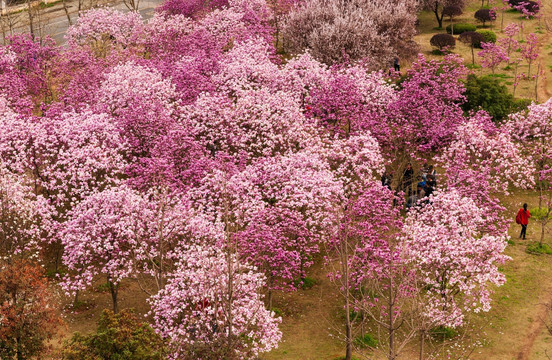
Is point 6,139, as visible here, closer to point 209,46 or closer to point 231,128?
point 231,128

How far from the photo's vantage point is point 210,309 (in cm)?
2230

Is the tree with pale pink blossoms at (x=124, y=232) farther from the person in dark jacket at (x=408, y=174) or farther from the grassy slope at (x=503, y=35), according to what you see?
the grassy slope at (x=503, y=35)

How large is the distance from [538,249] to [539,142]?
7439mm

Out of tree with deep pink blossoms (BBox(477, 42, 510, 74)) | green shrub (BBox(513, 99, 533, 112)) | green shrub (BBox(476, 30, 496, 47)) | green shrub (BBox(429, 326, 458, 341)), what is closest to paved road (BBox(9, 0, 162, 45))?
green shrub (BBox(476, 30, 496, 47))

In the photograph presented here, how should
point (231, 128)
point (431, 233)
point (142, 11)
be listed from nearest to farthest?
point (431, 233) < point (231, 128) < point (142, 11)

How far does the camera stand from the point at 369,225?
88.9ft

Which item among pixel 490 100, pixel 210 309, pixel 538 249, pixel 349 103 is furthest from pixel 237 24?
pixel 210 309

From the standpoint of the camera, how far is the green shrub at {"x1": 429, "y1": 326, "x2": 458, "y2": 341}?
90.0 feet

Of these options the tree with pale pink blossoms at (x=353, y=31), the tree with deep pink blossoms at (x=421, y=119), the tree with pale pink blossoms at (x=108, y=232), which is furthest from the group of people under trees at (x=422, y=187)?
the tree with pale pink blossoms at (x=108, y=232)

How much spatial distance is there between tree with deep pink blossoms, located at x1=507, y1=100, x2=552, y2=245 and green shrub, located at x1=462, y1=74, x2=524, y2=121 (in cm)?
363

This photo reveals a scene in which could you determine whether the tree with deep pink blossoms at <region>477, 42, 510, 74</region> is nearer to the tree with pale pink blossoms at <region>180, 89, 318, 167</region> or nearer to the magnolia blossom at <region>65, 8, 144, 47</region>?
the tree with pale pink blossoms at <region>180, 89, 318, 167</region>

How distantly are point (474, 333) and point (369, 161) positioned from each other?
9.90 metres


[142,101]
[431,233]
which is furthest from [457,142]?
[142,101]

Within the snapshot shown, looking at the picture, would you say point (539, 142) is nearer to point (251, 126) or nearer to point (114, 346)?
point (251, 126)
